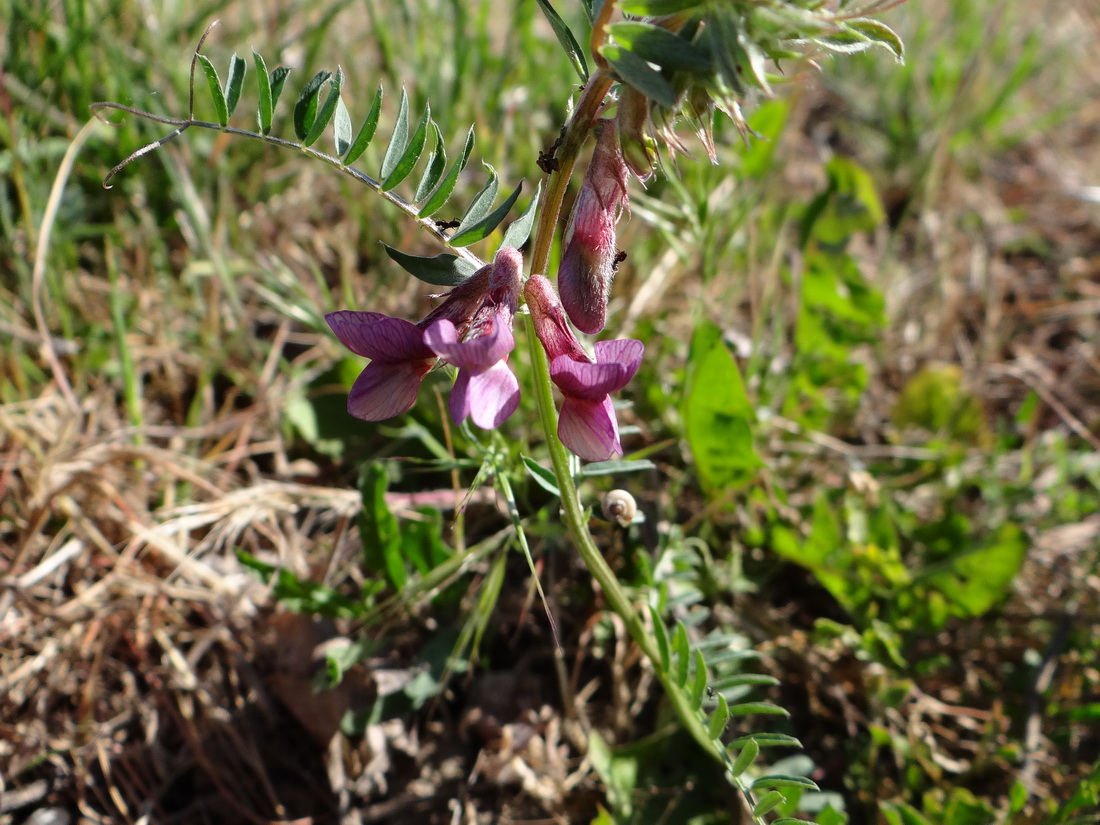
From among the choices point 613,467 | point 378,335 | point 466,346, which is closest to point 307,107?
point 378,335

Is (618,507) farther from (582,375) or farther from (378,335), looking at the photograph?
(378,335)

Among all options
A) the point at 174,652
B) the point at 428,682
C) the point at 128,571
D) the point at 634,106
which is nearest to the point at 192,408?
the point at 128,571

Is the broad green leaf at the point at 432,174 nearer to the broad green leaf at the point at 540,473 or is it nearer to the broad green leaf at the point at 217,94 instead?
the broad green leaf at the point at 217,94

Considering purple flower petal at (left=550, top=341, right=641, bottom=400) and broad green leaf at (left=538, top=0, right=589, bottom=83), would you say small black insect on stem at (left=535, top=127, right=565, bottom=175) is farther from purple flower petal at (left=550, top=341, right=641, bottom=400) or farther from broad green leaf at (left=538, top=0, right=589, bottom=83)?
purple flower petal at (left=550, top=341, right=641, bottom=400)

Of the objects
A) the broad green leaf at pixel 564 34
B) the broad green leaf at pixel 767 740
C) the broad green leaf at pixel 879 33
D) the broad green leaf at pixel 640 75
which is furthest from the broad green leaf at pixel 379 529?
the broad green leaf at pixel 879 33

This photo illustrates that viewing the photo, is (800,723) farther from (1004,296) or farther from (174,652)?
(1004,296)
